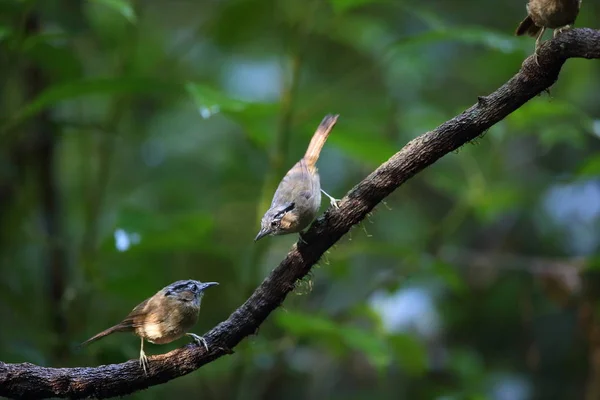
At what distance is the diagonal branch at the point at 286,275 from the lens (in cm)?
158

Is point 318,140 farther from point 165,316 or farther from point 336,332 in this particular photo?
point 336,332

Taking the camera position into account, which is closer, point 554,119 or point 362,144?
point 362,144

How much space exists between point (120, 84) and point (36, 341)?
4.28 feet

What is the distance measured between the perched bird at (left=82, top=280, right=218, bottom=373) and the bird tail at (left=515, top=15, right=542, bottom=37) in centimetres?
101

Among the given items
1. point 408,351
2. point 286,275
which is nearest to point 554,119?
point 408,351

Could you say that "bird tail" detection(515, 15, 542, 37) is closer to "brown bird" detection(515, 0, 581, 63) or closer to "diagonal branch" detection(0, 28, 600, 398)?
"brown bird" detection(515, 0, 581, 63)

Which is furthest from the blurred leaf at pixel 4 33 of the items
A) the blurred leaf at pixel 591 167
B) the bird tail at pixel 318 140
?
the blurred leaf at pixel 591 167

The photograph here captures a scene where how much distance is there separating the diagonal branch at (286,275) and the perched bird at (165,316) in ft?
0.23

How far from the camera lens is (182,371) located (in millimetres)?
1670

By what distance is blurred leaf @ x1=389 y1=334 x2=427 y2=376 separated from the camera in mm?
3295

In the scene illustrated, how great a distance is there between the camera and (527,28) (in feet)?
5.79

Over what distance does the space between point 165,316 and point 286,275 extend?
0.31 metres

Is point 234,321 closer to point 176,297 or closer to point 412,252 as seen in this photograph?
point 176,297

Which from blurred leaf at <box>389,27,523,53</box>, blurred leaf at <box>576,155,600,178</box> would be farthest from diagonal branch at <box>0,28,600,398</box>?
blurred leaf at <box>576,155,600,178</box>
